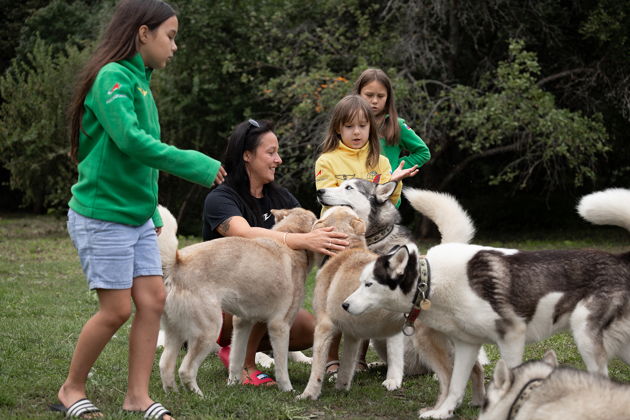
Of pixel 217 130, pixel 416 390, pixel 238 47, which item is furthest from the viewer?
pixel 217 130

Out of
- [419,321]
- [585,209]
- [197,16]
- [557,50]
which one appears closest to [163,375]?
[419,321]

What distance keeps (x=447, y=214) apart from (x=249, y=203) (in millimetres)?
1516

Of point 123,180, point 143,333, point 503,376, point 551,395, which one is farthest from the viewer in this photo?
point 143,333

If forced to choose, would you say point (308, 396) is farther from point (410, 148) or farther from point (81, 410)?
point (410, 148)

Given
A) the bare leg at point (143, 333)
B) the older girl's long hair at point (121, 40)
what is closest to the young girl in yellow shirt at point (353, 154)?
the bare leg at point (143, 333)

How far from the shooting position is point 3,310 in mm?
7836

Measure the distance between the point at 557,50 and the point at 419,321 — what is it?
46.5 ft

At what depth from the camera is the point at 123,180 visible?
3.83 meters

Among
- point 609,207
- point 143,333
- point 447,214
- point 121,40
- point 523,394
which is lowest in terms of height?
point 143,333

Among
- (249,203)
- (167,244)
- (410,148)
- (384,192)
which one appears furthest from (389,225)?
(167,244)

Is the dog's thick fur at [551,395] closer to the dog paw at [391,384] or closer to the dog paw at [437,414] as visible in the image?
the dog paw at [437,414]

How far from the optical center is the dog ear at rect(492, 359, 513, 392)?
3.52m

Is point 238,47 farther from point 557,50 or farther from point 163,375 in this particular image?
point 163,375

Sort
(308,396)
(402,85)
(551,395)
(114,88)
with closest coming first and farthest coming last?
(551,395) < (114,88) < (308,396) < (402,85)
